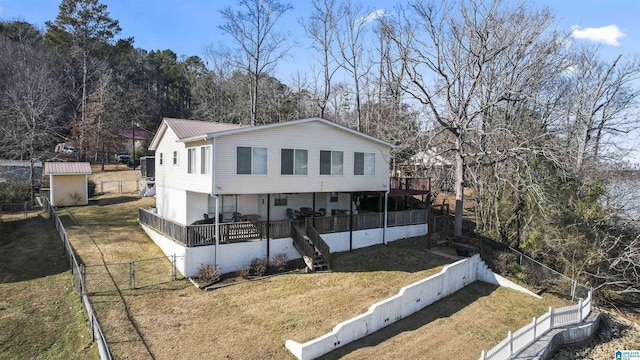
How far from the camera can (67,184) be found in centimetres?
2639

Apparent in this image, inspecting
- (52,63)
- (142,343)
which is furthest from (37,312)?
(52,63)

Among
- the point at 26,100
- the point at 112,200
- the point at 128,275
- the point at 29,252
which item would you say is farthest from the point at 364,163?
the point at 26,100

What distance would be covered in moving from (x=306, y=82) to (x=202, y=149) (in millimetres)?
22753

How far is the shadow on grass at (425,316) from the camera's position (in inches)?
391

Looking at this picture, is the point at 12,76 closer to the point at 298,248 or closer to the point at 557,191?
the point at 298,248

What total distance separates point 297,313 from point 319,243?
4.66 metres

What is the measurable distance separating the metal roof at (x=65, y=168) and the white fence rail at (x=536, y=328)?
28296 millimetres

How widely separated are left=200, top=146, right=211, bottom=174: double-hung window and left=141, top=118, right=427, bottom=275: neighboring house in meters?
0.04

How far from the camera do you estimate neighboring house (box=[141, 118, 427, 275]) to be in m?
14.5

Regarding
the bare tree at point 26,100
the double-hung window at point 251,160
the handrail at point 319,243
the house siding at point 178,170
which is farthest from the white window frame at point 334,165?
the bare tree at point 26,100

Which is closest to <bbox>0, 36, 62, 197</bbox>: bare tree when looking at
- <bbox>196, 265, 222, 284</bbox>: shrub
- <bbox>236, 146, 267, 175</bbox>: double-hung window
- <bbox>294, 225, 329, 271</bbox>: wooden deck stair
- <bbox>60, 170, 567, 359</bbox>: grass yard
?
<bbox>60, 170, 567, 359</bbox>: grass yard

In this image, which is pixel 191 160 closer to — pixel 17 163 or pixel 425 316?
pixel 425 316

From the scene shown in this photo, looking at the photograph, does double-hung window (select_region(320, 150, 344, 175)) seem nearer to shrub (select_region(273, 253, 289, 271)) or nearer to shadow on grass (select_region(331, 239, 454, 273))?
shadow on grass (select_region(331, 239, 454, 273))

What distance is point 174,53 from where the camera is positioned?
60.8 meters
